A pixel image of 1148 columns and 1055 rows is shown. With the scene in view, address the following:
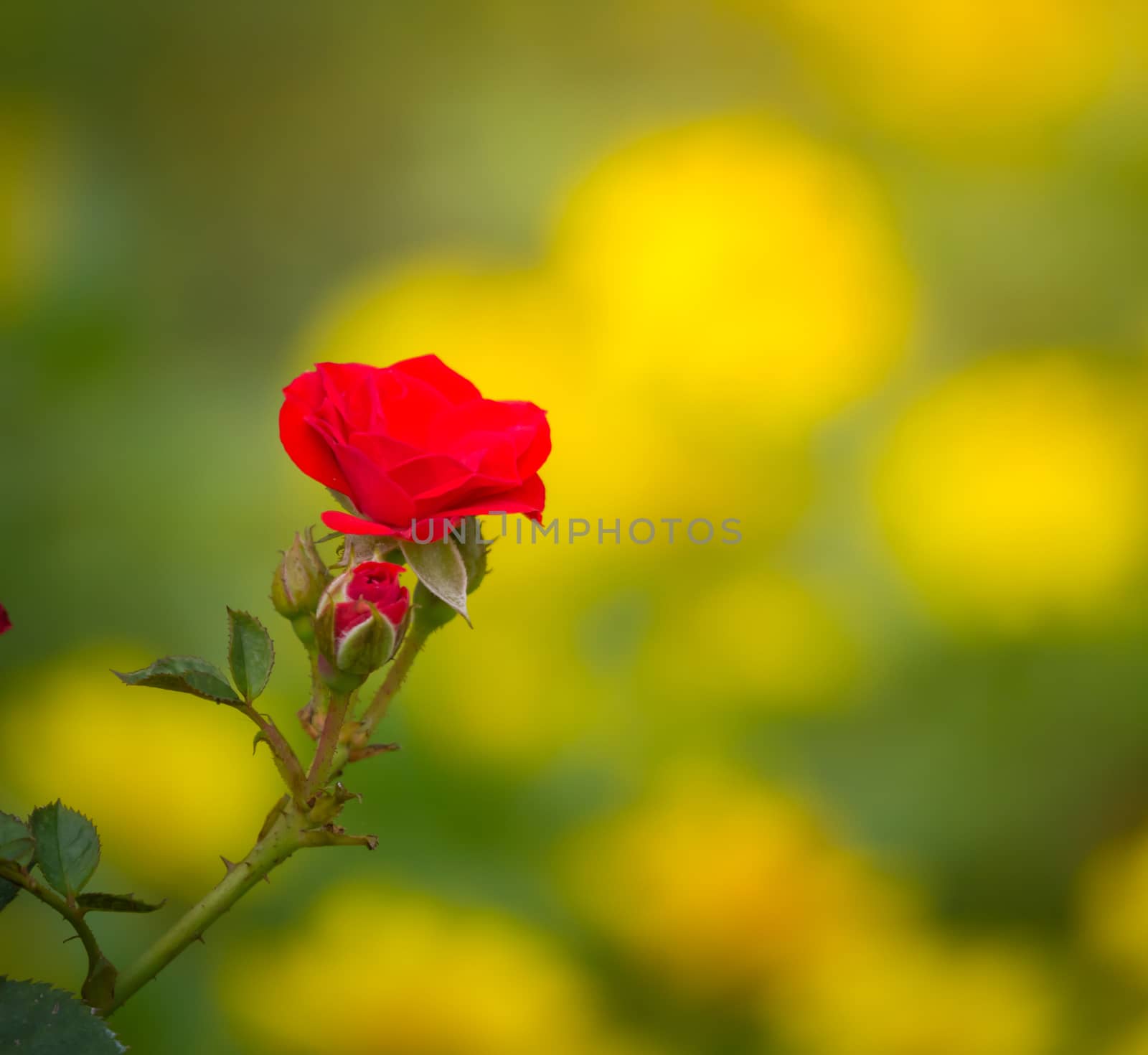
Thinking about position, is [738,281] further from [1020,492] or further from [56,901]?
[56,901]

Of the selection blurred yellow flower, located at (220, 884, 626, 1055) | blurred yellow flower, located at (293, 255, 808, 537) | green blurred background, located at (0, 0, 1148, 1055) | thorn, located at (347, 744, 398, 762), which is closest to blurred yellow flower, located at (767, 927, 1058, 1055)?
green blurred background, located at (0, 0, 1148, 1055)

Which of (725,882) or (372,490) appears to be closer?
(372,490)

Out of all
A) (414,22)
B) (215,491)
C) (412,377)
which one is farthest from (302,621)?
(414,22)

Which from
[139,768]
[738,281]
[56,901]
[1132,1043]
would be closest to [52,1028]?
[56,901]

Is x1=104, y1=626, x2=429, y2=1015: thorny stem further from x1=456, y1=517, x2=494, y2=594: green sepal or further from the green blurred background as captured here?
the green blurred background

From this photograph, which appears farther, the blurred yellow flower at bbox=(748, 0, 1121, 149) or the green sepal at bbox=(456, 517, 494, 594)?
the blurred yellow flower at bbox=(748, 0, 1121, 149)

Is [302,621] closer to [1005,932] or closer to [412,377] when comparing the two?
[412,377]

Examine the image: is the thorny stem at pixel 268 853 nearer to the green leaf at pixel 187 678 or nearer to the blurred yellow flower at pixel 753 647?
the green leaf at pixel 187 678
